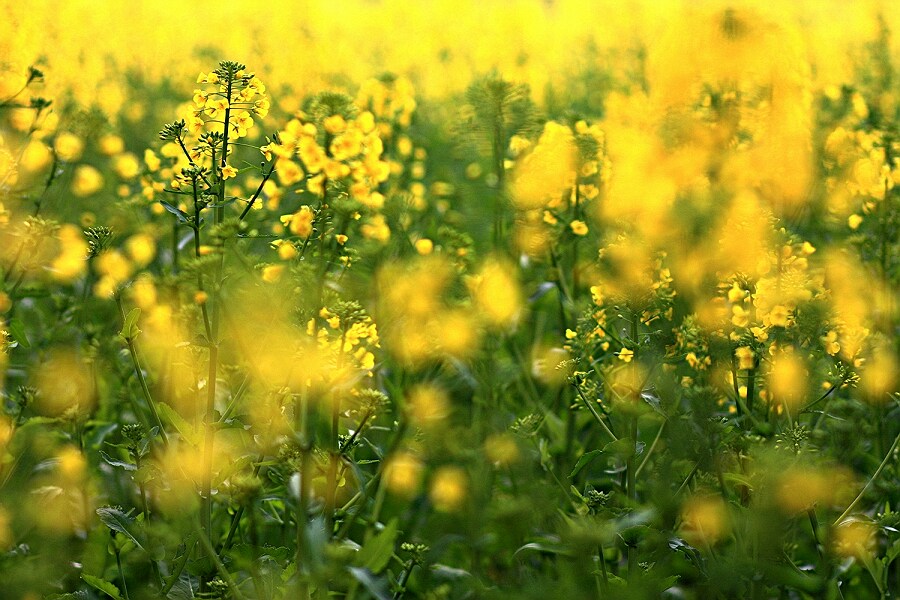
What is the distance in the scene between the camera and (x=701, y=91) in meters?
3.12

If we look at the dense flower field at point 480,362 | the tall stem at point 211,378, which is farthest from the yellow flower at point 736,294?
the tall stem at point 211,378

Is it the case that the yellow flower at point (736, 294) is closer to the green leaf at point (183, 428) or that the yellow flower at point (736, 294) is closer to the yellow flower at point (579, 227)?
the yellow flower at point (579, 227)

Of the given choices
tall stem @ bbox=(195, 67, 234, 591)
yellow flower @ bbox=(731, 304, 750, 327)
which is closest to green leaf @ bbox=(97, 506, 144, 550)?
tall stem @ bbox=(195, 67, 234, 591)

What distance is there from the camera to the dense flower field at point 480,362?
2.00 meters

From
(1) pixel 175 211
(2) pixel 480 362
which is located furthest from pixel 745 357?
(1) pixel 175 211

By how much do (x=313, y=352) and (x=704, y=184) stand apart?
128 centimetres

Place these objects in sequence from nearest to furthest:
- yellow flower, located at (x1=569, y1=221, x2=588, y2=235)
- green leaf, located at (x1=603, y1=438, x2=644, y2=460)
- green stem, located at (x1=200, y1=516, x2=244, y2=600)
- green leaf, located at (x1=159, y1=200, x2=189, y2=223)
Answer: green stem, located at (x1=200, y1=516, x2=244, y2=600)
green leaf, located at (x1=159, y1=200, x2=189, y2=223)
green leaf, located at (x1=603, y1=438, x2=644, y2=460)
yellow flower, located at (x1=569, y1=221, x2=588, y2=235)

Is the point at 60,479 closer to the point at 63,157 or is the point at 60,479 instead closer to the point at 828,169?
the point at 63,157

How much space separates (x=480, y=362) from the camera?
9.14ft

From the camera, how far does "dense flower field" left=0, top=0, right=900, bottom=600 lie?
200cm

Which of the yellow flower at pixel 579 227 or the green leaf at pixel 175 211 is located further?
the yellow flower at pixel 579 227

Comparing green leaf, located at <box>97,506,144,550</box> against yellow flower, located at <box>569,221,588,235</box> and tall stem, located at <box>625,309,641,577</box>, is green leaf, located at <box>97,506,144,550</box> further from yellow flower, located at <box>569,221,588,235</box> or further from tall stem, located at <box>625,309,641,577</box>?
yellow flower, located at <box>569,221,588,235</box>

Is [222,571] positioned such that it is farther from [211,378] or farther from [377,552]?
[211,378]

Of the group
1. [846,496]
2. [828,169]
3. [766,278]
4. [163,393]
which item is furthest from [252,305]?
[828,169]
